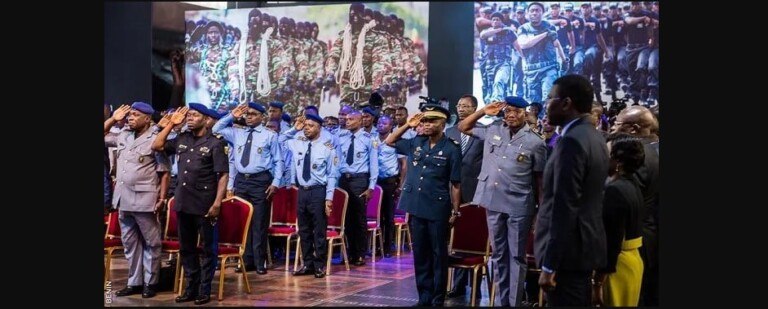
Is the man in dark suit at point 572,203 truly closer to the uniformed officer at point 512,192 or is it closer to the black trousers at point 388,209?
the uniformed officer at point 512,192

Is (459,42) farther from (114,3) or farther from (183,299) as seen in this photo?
(183,299)

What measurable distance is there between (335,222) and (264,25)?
588 centimetres

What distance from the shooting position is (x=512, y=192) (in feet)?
17.9

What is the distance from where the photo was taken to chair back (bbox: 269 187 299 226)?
7.91 meters

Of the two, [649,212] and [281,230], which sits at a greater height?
[649,212]

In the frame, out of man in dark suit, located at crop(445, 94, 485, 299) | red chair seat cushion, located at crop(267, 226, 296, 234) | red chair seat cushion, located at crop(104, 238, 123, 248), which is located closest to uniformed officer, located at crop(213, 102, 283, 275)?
red chair seat cushion, located at crop(267, 226, 296, 234)

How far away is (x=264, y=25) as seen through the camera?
1255cm

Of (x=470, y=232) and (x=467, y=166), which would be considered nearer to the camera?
(x=470, y=232)

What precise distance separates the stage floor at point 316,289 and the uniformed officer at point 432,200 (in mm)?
457

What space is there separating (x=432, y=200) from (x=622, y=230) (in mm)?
2009

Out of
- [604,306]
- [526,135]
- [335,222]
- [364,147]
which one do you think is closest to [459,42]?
[364,147]

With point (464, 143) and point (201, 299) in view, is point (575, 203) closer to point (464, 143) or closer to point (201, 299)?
point (464, 143)

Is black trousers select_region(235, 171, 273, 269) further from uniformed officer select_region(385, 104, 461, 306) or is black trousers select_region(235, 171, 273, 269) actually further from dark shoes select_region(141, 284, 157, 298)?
uniformed officer select_region(385, 104, 461, 306)

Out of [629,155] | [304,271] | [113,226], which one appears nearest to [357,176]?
[304,271]
